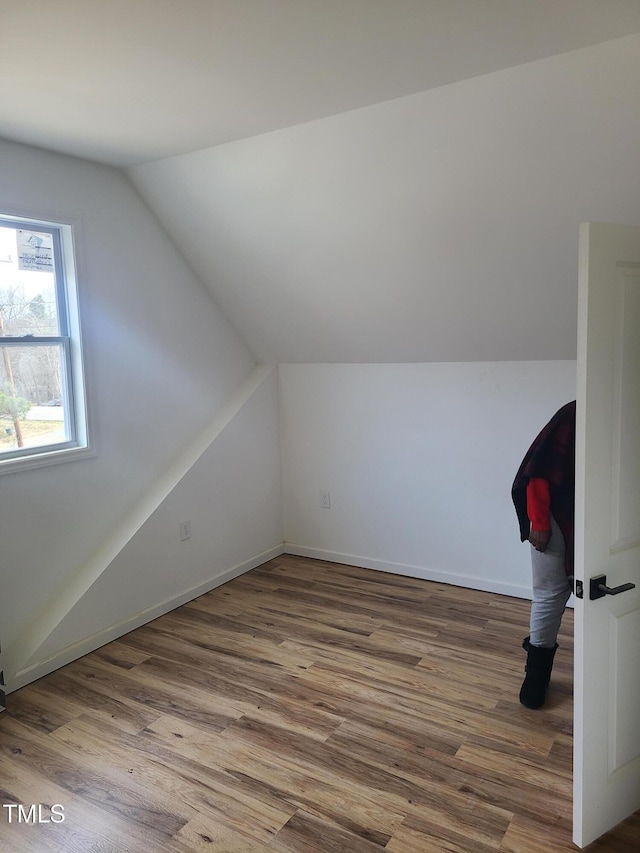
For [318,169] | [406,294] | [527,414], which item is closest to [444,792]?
[527,414]

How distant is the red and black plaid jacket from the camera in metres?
2.56

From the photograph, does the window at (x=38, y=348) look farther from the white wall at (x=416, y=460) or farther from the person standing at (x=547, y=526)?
the person standing at (x=547, y=526)

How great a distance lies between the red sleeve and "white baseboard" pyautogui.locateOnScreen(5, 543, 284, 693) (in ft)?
7.59

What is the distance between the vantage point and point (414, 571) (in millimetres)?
4352

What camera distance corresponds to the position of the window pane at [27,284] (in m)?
3.18

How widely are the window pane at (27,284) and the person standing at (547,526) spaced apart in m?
2.49

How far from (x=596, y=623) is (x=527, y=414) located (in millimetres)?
1987

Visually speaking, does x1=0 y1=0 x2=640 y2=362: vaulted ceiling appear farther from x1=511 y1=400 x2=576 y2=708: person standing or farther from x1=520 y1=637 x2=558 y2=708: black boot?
x1=520 y1=637 x2=558 y2=708: black boot

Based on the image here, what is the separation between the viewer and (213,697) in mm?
2975

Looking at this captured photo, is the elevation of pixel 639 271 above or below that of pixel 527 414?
above

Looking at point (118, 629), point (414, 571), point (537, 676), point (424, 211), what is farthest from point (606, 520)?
point (118, 629)

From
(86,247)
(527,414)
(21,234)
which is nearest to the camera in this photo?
(21,234)

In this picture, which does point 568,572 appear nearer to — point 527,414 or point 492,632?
point 492,632

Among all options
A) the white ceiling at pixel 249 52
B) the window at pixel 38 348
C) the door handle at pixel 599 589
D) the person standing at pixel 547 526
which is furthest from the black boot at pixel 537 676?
the window at pixel 38 348
